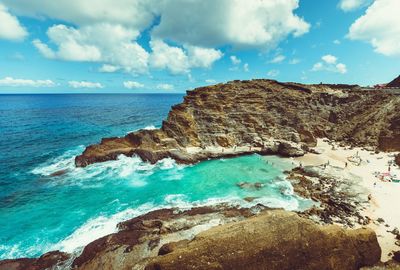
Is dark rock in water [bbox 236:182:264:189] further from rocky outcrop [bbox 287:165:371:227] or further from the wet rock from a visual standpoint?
the wet rock

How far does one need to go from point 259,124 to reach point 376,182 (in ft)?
76.8

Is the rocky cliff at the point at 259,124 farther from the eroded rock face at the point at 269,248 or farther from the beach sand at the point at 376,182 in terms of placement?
the eroded rock face at the point at 269,248

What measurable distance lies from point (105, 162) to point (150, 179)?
37.8 ft

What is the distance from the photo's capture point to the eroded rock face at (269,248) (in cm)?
1218

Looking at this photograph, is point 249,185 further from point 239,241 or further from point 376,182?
point 239,241

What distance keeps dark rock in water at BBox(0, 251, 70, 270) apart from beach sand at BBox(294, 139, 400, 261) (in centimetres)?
2391

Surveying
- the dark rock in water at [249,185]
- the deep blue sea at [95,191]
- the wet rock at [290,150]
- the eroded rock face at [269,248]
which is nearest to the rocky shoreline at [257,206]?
the eroded rock face at [269,248]

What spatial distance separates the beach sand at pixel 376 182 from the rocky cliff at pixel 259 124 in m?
3.42

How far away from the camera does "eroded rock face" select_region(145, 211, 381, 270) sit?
1218cm

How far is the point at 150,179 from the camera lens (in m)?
35.2

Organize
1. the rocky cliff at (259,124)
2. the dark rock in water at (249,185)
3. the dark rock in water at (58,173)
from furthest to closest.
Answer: the rocky cliff at (259,124), the dark rock in water at (58,173), the dark rock in water at (249,185)

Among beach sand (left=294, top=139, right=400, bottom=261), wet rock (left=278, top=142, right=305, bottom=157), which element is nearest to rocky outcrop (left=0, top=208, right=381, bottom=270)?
beach sand (left=294, top=139, right=400, bottom=261)

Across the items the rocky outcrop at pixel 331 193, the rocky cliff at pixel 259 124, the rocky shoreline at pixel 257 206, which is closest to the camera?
the rocky shoreline at pixel 257 206

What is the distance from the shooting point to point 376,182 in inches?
1242
